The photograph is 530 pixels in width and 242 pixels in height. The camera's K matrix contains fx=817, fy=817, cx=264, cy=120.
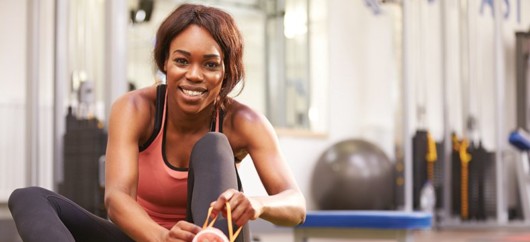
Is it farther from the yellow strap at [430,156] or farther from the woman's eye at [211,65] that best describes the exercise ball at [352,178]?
the woman's eye at [211,65]

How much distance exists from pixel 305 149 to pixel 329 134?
0.99 feet

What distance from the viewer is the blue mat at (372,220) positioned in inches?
112

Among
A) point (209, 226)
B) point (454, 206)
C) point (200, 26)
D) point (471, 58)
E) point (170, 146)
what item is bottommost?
point (454, 206)

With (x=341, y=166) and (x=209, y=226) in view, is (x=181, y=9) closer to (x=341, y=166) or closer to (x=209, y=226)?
(x=209, y=226)

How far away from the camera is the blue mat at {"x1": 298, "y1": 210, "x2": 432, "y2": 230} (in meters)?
2.85

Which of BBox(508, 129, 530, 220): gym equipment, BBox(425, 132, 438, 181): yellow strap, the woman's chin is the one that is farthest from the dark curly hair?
BBox(508, 129, 530, 220): gym equipment

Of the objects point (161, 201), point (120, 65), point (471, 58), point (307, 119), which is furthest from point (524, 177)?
point (161, 201)

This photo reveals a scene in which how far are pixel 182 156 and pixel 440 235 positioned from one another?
12.0ft

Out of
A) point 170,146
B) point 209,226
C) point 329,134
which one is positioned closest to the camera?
point 209,226

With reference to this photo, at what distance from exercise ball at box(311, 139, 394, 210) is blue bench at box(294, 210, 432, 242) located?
2207 mm

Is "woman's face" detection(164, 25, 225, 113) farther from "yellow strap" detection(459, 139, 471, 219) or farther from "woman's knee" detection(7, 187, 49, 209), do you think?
"yellow strap" detection(459, 139, 471, 219)

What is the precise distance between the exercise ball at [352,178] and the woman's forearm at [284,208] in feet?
12.4

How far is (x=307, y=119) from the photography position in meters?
5.59

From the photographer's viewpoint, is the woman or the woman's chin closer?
the woman's chin
